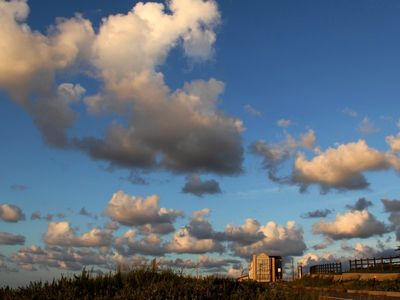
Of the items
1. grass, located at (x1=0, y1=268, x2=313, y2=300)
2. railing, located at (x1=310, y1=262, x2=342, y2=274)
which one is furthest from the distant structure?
grass, located at (x1=0, y1=268, x2=313, y2=300)

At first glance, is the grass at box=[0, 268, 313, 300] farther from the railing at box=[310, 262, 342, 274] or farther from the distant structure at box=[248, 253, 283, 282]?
the distant structure at box=[248, 253, 283, 282]

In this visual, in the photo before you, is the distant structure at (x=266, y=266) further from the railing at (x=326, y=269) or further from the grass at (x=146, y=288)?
the grass at (x=146, y=288)

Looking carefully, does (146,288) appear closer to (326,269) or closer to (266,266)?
(326,269)

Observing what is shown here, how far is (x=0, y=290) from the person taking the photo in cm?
1352

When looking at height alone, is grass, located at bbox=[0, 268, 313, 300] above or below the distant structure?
below

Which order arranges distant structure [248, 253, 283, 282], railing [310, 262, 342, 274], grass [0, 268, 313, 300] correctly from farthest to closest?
1. distant structure [248, 253, 283, 282]
2. railing [310, 262, 342, 274]
3. grass [0, 268, 313, 300]

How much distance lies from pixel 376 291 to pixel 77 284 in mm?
27096

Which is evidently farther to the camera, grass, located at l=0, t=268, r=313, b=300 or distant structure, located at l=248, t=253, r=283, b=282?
distant structure, located at l=248, t=253, r=283, b=282

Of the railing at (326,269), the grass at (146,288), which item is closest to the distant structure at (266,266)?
the railing at (326,269)

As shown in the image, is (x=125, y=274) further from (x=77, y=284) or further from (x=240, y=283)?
(x=240, y=283)

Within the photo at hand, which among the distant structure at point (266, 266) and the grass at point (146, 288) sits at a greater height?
the distant structure at point (266, 266)

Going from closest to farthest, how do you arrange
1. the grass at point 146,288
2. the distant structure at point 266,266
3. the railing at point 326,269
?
1. the grass at point 146,288
2. the railing at point 326,269
3. the distant structure at point 266,266

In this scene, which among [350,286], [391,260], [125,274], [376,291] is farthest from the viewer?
[391,260]

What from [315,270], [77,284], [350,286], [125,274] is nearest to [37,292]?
[77,284]
